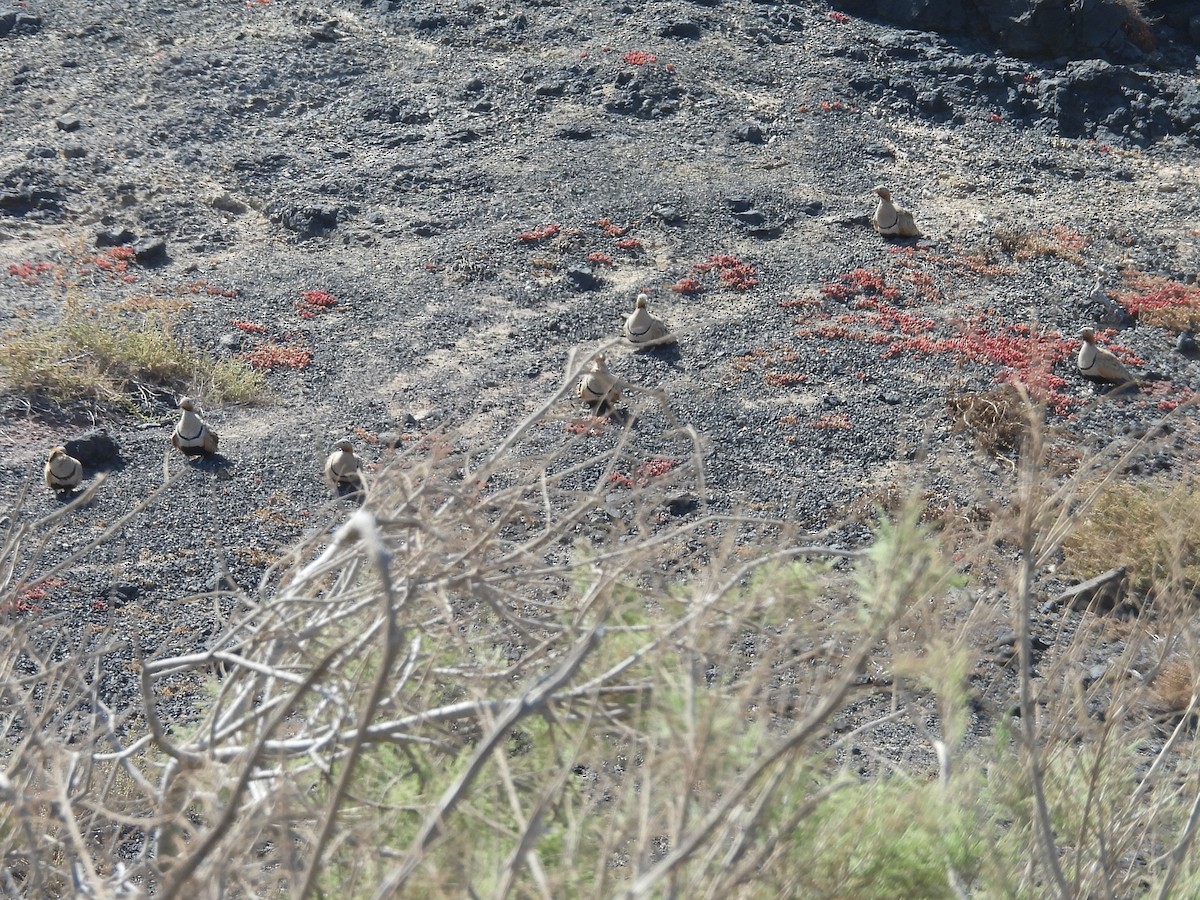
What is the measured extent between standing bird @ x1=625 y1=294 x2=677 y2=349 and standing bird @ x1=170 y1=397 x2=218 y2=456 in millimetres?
3698

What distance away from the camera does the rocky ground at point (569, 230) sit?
30.6ft

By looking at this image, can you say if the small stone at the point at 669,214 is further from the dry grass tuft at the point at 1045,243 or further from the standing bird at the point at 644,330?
the dry grass tuft at the point at 1045,243

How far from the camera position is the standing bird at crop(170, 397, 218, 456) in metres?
9.34

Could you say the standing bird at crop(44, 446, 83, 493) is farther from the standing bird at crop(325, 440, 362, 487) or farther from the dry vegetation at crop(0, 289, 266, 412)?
the standing bird at crop(325, 440, 362, 487)

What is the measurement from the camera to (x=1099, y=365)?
33.3ft

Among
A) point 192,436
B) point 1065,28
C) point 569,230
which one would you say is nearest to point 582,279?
point 569,230

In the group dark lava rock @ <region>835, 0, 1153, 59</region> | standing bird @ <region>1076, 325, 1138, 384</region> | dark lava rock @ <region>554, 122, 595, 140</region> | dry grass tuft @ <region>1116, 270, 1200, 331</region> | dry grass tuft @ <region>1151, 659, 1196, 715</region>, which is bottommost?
dry grass tuft @ <region>1151, 659, 1196, 715</region>

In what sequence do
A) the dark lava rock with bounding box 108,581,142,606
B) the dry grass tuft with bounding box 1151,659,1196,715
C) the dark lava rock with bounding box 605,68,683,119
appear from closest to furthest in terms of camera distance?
the dry grass tuft with bounding box 1151,659,1196,715 → the dark lava rock with bounding box 108,581,142,606 → the dark lava rock with bounding box 605,68,683,119

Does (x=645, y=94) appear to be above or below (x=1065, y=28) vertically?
below

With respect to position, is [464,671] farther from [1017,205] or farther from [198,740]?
[1017,205]

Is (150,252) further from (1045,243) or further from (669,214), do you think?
(1045,243)

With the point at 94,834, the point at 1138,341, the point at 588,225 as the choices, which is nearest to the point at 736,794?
the point at 94,834

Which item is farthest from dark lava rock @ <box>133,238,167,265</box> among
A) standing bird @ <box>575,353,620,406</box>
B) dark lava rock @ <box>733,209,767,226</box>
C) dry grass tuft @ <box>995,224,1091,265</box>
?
dry grass tuft @ <box>995,224,1091,265</box>

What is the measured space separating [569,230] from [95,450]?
18.6 feet
